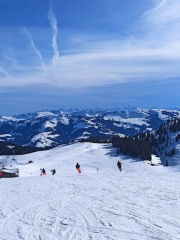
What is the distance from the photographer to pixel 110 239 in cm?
1061

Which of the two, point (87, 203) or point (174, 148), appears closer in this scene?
point (87, 203)

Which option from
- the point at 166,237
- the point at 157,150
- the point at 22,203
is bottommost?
the point at 157,150

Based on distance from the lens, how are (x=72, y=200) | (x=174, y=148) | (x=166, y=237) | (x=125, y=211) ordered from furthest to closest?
(x=174, y=148), (x=72, y=200), (x=125, y=211), (x=166, y=237)

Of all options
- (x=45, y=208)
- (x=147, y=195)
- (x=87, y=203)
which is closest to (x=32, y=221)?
(x=45, y=208)

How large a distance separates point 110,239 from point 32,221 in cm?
484

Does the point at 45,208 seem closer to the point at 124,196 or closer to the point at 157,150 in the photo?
the point at 124,196

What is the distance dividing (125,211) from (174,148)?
451ft

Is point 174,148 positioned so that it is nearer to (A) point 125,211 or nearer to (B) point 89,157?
(B) point 89,157

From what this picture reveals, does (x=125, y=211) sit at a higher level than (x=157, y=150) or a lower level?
higher

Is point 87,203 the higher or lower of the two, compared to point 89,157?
higher

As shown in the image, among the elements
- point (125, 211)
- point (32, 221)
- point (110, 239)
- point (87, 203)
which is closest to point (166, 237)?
point (110, 239)

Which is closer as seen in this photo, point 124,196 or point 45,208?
point 45,208

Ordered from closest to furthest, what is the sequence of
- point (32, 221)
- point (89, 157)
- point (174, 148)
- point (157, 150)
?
point (32, 221)
point (89, 157)
point (174, 148)
point (157, 150)

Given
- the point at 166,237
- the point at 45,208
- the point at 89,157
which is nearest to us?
the point at 166,237
